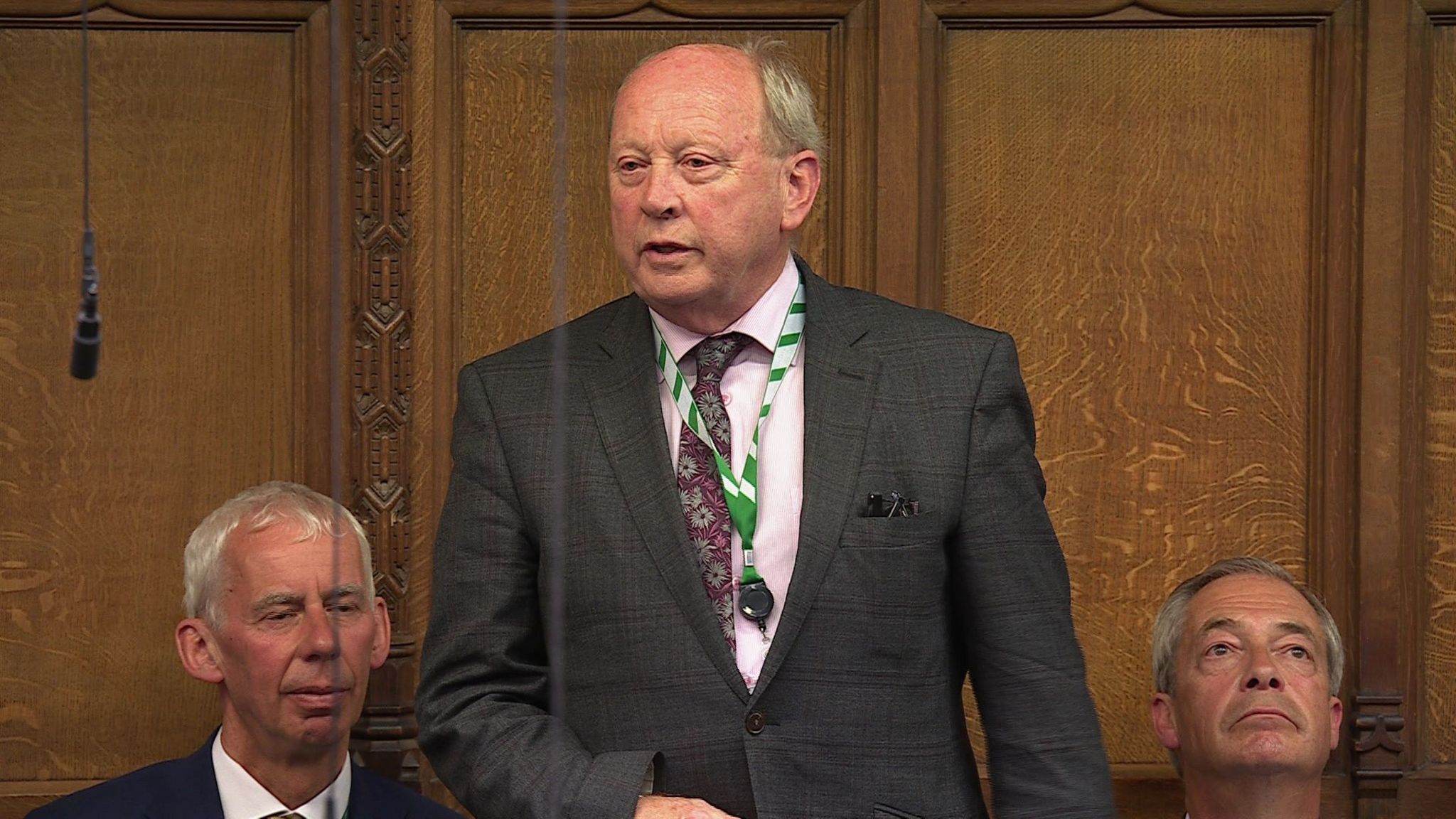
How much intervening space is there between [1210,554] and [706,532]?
111cm

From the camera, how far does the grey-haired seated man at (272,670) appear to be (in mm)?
2514

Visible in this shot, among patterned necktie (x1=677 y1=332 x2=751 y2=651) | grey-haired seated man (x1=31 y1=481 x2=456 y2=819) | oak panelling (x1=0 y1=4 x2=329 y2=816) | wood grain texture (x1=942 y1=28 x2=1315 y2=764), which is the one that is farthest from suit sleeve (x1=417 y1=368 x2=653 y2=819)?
wood grain texture (x1=942 y1=28 x2=1315 y2=764)

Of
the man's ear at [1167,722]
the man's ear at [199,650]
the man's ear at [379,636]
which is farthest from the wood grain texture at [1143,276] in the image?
the man's ear at [199,650]

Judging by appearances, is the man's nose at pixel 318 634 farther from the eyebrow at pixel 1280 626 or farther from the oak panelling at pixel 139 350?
the eyebrow at pixel 1280 626

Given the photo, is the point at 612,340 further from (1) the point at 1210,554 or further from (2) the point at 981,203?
(1) the point at 1210,554

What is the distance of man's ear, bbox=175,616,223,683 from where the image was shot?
2615mm

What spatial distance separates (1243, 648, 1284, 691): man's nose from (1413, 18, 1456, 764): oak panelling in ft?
1.37

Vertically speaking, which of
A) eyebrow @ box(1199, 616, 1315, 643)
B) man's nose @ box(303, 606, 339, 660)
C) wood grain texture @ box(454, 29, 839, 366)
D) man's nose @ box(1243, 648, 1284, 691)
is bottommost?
man's nose @ box(1243, 648, 1284, 691)

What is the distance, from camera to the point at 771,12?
300 cm

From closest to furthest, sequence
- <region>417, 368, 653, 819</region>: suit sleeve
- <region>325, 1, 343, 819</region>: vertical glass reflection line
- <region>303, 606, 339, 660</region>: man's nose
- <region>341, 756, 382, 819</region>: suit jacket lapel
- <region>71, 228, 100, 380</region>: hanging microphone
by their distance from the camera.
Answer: <region>71, 228, 100, 380</region>: hanging microphone
<region>417, 368, 653, 819</region>: suit sleeve
<region>341, 756, 382, 819</region>: suit jacket lapel
<region>303, 606, 339, 660</region>: man's nose
<region>325, 1, 343, 819</region>: vertical glass reflection line

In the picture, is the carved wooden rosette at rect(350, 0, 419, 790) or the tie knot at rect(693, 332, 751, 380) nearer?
the tie knot at rect(693, 332, 751, 380)

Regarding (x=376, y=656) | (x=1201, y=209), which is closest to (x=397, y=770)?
(x=376, y=656)

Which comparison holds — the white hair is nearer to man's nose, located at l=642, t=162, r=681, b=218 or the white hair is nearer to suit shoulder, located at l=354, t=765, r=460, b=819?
suit shoulder, located at l=354, t=765, r=460, b=819

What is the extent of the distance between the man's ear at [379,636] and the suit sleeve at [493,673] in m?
0.57
